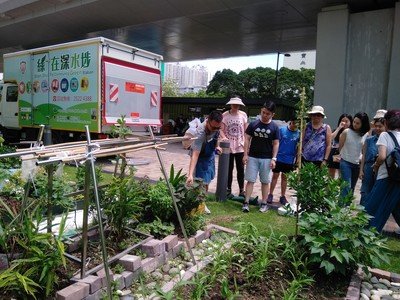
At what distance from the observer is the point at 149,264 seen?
316 centimetres

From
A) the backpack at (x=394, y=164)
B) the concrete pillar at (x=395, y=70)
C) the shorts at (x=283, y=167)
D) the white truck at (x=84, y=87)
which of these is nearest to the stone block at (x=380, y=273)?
the backpack at (x=394, y=164)

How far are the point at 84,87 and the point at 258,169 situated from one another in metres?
5.96

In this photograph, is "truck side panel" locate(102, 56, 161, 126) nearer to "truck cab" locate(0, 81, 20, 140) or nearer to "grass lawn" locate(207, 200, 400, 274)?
"truck cab" locate(0, 81, 20, 140)

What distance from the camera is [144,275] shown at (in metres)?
3.05

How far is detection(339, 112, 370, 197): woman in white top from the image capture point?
5.37 m

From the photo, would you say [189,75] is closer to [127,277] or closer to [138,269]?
[138,269]

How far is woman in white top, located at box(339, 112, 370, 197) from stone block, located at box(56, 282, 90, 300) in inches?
163

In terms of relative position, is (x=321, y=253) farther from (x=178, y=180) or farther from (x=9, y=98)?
(x=9, y=98)

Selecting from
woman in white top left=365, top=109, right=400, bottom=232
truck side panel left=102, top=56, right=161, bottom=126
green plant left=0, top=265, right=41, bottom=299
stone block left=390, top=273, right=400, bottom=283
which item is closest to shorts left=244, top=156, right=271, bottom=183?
woman in white top left=365, top=109, right=400, bottom=232

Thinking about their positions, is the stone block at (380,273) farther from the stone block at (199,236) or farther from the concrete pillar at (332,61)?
the concrete pillar at (332,61)

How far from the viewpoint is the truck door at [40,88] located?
35.0 feet

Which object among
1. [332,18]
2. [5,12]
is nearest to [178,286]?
[332,18]

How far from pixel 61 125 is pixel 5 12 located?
31.5 ft

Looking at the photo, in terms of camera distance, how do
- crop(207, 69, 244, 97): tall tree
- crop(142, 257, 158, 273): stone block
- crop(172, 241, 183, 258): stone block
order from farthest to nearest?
crop(207, 69, 244, 97): tall tree → crop(172, 241, 183, 258): stone block → crop(142, 257, 158, 273): stone block
